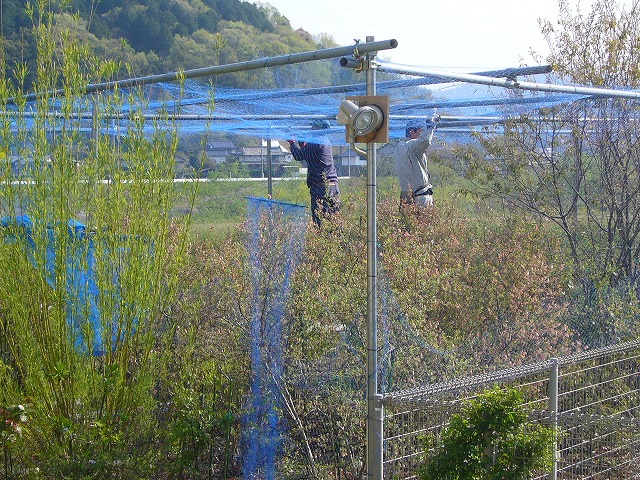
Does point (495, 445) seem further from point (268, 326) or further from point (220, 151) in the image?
point (220, 151)

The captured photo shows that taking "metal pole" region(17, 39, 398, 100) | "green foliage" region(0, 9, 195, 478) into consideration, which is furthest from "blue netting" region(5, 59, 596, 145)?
"green foliage" region(0, 9, 195, 478)

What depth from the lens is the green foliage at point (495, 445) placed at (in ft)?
11.9

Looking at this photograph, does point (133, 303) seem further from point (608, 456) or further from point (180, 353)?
point (608, 456)

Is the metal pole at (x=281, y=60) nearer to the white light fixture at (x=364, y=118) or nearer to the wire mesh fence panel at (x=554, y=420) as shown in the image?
the white light fixture at (x=364, y=118)

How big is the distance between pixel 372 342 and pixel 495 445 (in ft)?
2.35

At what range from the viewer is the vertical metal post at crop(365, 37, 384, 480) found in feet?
12.8

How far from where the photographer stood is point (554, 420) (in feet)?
12.2

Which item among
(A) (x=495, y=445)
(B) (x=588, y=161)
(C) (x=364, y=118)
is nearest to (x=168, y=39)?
(B) (x=588, y=161)

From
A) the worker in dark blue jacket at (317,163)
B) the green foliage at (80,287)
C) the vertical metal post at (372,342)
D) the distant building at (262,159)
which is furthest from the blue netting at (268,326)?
the distant building at (262,159)

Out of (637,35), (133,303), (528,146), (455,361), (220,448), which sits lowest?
(220,448)

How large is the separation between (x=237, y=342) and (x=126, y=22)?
28.3 ft

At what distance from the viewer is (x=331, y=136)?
818cm

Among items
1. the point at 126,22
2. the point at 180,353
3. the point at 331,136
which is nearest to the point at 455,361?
the point at 180,353

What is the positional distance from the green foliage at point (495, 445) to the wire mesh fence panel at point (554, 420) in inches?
2.2
